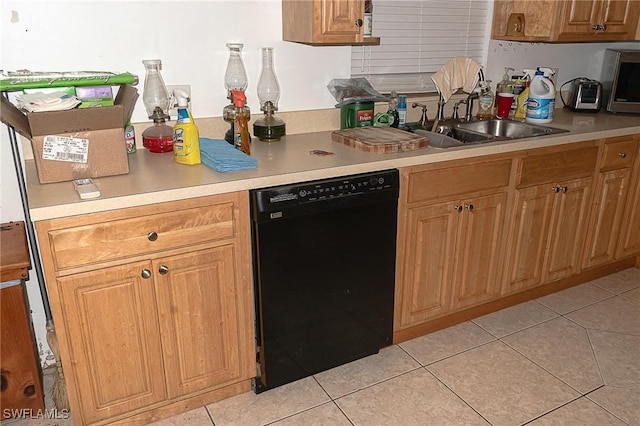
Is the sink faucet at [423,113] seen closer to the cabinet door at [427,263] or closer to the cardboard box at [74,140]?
the cabinet door at [427,263]

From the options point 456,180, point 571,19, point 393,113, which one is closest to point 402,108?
point 393,113

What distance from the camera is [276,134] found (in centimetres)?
233

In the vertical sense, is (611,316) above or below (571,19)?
below

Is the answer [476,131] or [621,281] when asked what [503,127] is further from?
[621,281]

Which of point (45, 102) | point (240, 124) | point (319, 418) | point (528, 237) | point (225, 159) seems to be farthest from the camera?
point (528, 237)

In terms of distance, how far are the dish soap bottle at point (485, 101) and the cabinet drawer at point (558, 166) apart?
1.62 ft

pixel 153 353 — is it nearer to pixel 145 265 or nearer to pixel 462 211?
pixel 145 265

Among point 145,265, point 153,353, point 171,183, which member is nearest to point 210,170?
point 171,183

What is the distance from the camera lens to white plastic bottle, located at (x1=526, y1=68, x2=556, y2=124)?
2.75 meters

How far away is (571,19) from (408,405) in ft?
6.67

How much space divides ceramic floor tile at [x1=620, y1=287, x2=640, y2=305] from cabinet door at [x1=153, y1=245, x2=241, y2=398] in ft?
7.01

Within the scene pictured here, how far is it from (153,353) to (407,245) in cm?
107

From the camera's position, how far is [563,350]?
2.39 meters

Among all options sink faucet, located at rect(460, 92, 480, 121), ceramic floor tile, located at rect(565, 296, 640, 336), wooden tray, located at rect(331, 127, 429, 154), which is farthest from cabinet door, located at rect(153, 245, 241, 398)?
ceramic floor tile, located at rect(565, 296, 640, 336)
